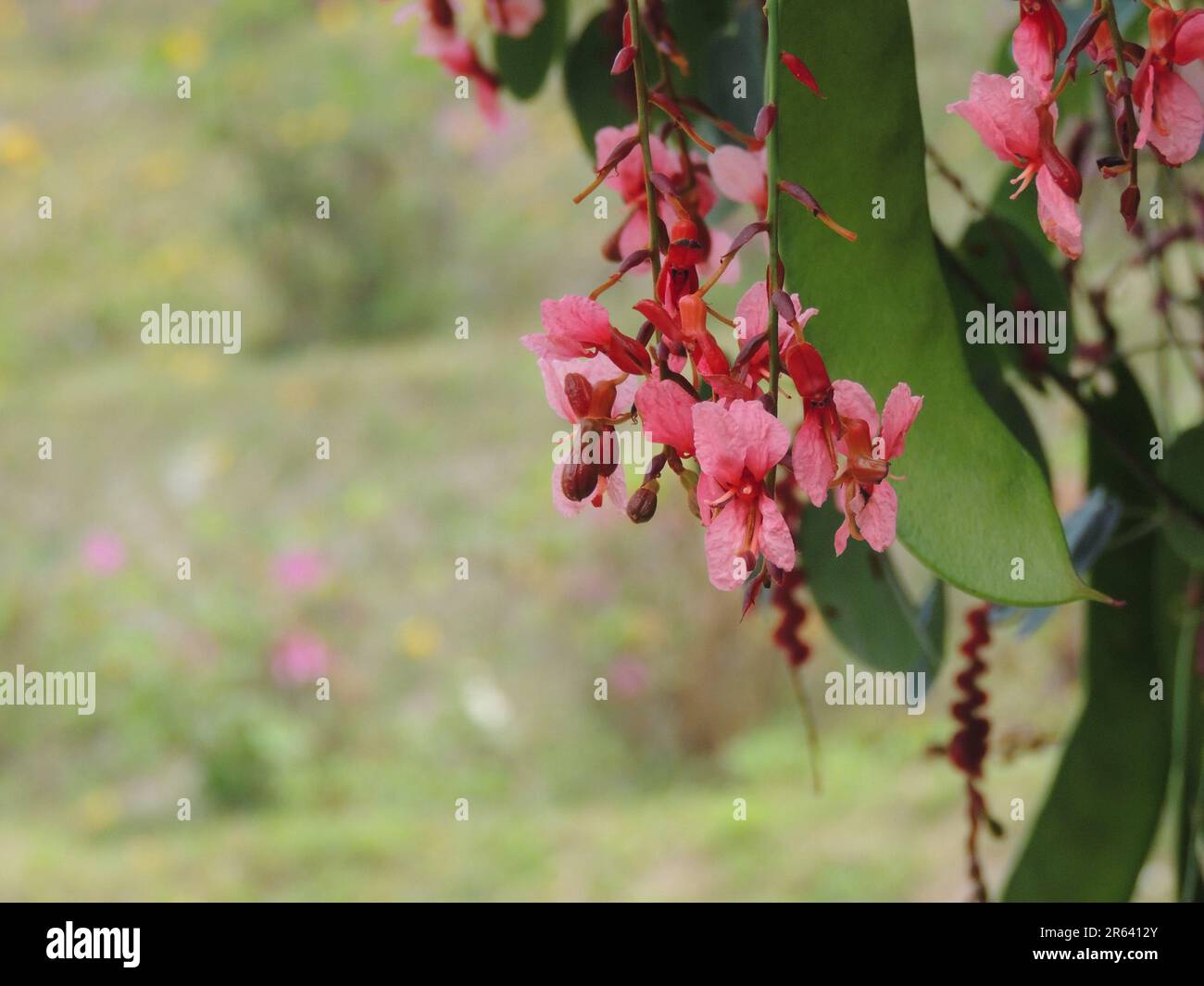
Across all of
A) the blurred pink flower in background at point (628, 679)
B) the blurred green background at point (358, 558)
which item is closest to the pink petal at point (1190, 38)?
the blurred green background at point (358, 558)

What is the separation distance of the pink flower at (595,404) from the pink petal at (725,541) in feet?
0.07

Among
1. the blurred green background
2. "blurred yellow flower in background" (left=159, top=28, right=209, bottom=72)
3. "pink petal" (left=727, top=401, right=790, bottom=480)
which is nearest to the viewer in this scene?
"pink petal" (left=727, top=401, right=790, bottom=480)

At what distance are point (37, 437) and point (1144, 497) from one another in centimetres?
223

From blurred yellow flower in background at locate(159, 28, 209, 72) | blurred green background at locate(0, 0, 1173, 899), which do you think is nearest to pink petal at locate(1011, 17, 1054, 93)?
blurred green background at locate(0, 0, 1173, 899)

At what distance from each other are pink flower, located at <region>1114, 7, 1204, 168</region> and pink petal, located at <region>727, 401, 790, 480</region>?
92 mm

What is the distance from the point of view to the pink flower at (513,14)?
0.41 metres

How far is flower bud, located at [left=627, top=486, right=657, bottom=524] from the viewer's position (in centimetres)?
23

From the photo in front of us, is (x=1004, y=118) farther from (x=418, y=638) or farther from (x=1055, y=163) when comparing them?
(x=418, y=638)

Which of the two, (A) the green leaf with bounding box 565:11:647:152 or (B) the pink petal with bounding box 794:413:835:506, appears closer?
(B) the pink petal with bounding box 794:413:835:506

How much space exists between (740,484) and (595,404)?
0.03m

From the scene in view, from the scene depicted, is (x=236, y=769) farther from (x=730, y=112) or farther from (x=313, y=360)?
(x=730, y=112)

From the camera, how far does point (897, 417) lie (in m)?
0.24

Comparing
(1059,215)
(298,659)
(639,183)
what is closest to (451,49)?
(639,183)

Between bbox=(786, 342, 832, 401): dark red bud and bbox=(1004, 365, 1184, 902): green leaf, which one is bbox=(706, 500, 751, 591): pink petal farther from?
bbox=(1004, 365, 1184, 902): green leaf
